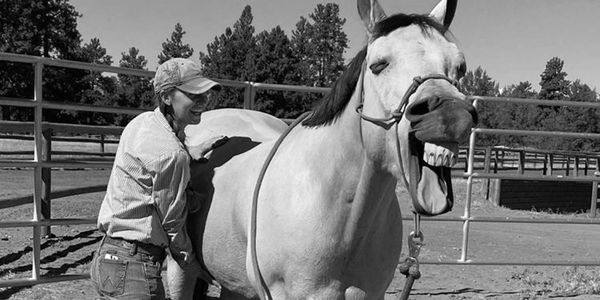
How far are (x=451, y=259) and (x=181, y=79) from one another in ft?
16.6

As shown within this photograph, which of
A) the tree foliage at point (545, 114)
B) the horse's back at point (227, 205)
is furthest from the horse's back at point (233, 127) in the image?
the tree foliage at point (545, 114)

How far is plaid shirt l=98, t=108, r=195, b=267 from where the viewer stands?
201 centimetres

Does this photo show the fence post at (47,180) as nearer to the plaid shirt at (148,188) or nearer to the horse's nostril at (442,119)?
the plaid shirt at (148,188)

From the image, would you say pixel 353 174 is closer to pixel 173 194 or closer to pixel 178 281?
pixel 173 194

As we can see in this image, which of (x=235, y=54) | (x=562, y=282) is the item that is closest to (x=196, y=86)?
(x=562, y=282)

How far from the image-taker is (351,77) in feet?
5.83

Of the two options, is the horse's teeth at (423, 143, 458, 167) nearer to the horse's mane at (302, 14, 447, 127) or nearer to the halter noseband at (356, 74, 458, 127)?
the halter noseband at (356, 74, 458, 127)

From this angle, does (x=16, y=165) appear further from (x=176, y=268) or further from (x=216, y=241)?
(x=216, y=241)

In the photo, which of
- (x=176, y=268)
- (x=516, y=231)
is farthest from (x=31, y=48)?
(x=176, y=268)

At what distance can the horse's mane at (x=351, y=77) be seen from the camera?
5.32ft

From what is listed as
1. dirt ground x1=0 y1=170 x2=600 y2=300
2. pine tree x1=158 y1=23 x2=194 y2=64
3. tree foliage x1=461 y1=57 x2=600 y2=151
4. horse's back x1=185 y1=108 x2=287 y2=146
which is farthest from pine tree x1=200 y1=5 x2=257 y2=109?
horse's back x1=185 y1=108 x2=287 y2=146

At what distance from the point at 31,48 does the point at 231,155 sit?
43652 millimetres

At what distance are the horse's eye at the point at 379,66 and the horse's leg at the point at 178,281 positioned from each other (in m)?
1.34

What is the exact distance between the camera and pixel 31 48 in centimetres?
4069
